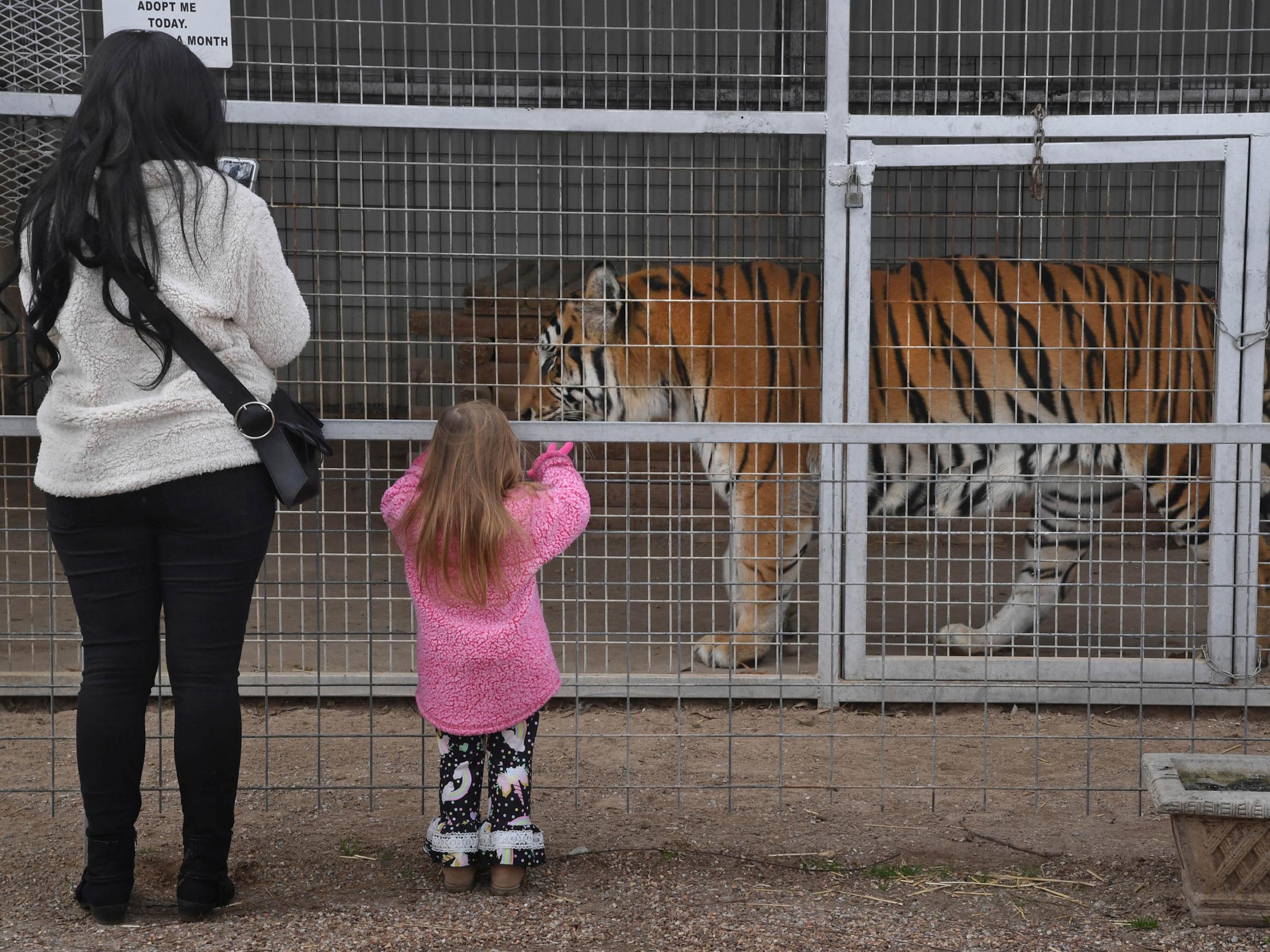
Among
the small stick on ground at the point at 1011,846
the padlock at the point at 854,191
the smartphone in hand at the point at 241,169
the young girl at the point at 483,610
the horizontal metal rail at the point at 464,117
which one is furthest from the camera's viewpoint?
the padlock at the point at 854,191

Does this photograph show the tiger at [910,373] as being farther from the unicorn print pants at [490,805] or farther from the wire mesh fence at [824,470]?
the unicorn print pants at [490,805]

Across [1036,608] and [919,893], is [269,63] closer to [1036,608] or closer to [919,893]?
[1036,608]

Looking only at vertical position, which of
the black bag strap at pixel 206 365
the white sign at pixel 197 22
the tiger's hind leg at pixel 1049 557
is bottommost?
the tiger's hind leg at pixel 1049 557

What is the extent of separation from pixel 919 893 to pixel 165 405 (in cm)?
182

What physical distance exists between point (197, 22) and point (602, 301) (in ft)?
5.25

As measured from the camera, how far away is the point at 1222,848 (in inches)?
97.7

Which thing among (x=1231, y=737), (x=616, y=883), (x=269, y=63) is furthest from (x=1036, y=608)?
(x=269, y=63)

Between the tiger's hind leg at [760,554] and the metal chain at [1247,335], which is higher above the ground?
the metal chain at [1247,335]

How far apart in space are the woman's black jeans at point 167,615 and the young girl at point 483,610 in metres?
0.34

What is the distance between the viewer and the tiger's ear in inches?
172

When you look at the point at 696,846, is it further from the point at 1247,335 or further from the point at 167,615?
the point at 1247,335

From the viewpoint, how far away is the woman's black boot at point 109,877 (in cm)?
241

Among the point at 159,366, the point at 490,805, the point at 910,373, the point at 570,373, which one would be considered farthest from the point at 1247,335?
the point at 159,366

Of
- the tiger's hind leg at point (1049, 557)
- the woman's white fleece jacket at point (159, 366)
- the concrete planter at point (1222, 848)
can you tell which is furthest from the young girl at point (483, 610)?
the tiger's hind leg at point (1049, 557)
